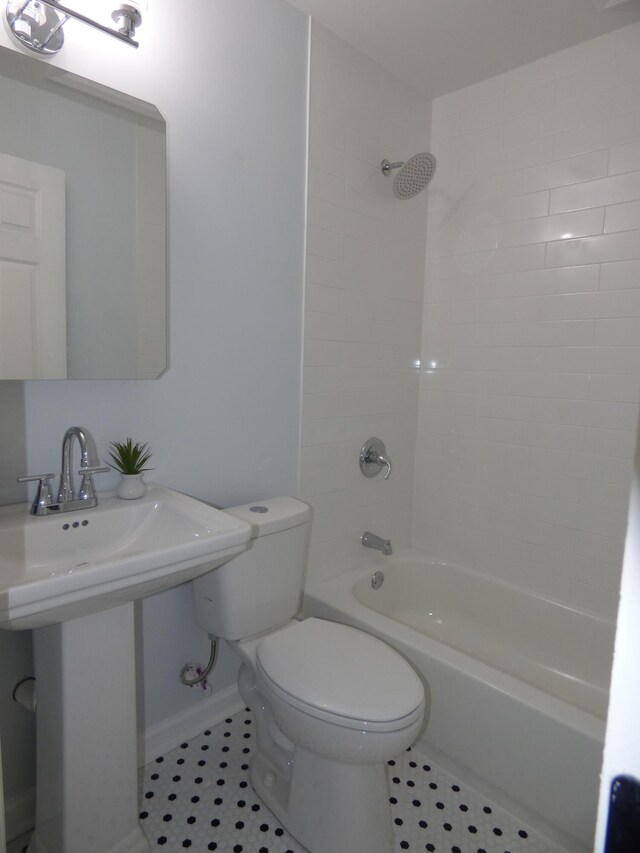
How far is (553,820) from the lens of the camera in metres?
1.45

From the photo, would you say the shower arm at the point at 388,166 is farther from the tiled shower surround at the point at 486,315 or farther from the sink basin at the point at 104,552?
the sink basin at the point at 104,552

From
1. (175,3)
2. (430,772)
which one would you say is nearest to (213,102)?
(175,3)

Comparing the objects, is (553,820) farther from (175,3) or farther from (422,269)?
(175,3)

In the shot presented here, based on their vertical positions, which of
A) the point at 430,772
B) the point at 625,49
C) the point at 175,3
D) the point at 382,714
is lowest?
the point at 430,772

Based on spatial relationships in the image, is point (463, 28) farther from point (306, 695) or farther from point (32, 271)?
point (306, 695)

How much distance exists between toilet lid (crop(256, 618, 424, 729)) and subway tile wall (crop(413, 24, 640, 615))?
1019mm

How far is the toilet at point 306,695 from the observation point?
126 cm

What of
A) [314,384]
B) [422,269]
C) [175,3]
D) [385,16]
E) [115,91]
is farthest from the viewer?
[422,269]

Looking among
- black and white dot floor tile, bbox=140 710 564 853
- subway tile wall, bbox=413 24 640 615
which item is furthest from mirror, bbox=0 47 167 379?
subway tile wall, bbox=413 24 640 615

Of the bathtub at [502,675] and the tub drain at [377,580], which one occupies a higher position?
the tub drain at [377,580]

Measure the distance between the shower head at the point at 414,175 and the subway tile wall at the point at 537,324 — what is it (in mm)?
433

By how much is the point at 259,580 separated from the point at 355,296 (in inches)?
47.1

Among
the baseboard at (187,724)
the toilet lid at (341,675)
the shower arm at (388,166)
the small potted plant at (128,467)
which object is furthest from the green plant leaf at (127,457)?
the shower arm at (388,166)

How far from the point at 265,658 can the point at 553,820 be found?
93 centimetres
